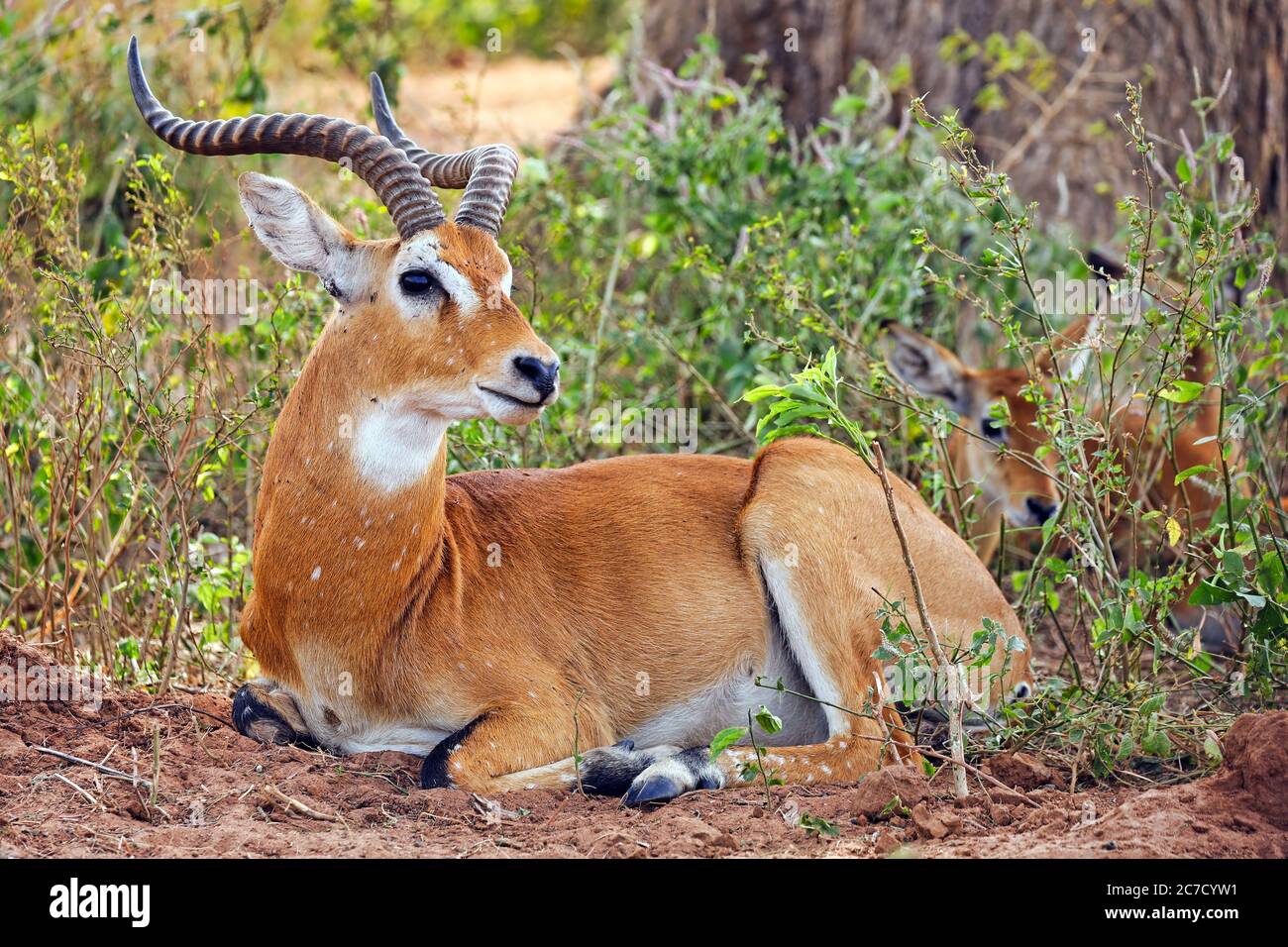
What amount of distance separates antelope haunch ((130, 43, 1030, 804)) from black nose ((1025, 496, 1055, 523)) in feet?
5.66

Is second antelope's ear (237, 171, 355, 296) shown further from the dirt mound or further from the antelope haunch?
the dirt mound

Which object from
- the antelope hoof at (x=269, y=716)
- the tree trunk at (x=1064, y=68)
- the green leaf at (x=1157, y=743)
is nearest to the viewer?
the green leaf at (x=1157, y=743)

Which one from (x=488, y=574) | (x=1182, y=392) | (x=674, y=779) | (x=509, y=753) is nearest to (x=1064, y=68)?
(x=1182, y=392)

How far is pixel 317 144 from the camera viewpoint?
518 cm

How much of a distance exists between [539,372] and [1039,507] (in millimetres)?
3484

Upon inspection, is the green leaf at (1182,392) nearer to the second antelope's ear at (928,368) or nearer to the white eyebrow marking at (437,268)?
the second antelope's ear at (928,368)

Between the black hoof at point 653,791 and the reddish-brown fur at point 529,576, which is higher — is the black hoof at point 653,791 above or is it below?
below

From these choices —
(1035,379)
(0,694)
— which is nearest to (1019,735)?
(1035,379)

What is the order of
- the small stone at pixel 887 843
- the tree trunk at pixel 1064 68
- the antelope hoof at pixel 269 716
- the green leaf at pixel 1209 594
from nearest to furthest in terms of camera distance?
the small stone at pixel 887 843
the green leaf at pixel 1209 594
the antelope hoof at pixel 269 716
the tree trunk at pixel 1064 68

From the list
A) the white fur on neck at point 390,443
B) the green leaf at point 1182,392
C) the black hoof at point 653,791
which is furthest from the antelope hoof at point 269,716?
the green leaf at point 1182,392

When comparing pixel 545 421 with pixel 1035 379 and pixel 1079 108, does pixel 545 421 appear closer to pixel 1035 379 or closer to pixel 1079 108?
pixel 1035 379

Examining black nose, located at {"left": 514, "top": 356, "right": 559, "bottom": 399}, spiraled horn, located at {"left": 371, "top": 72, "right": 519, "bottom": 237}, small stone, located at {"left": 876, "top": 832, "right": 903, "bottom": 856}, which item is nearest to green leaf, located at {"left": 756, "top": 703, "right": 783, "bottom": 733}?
small stone, located at {"left": 876, "top": 832, "right": 903, "bottom": 856}

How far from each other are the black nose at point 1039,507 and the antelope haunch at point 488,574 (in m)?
1.72

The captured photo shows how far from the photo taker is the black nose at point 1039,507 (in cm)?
737
